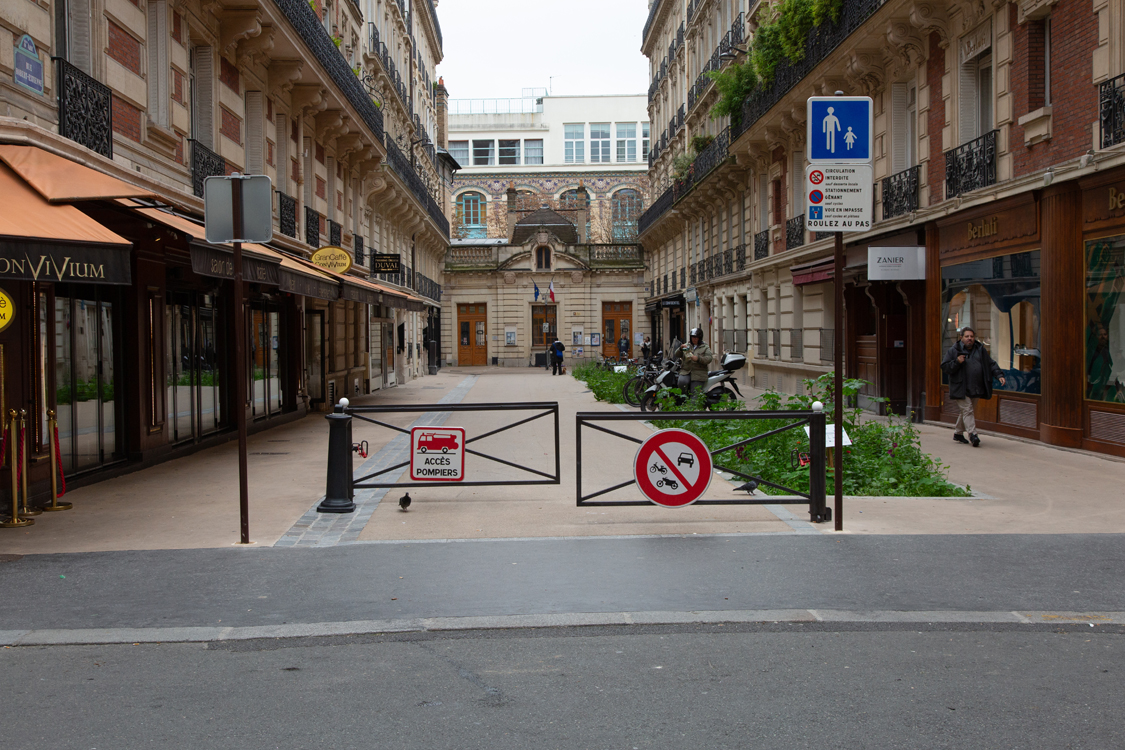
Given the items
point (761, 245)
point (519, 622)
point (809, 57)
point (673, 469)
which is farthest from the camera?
point (761, 245)

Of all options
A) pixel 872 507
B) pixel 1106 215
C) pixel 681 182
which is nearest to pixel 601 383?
pixel 681 182

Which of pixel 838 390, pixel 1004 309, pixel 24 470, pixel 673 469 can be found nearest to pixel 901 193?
pixel 1004 309

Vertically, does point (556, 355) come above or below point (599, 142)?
below

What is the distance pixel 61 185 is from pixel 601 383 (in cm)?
1917

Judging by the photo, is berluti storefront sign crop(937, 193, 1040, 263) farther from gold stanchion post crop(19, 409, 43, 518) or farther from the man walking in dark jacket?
gold stanchion post crop(19, 409, 43, 518)

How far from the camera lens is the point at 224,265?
10406 mm

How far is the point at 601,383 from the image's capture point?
26.9 m

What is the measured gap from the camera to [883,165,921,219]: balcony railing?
17.3 meters

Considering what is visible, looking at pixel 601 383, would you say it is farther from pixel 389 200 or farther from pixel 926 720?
pixel 926 720

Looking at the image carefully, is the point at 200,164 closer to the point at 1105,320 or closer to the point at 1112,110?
the point at 1112,110

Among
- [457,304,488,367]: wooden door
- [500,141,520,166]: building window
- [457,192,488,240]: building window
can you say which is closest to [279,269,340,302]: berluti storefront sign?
[457,304,488,367]: wooden door

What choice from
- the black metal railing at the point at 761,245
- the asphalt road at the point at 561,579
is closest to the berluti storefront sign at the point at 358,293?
the asphalt road at the point at 561,579

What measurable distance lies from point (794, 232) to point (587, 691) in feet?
69.8

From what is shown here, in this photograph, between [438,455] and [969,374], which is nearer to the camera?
[438,455]
